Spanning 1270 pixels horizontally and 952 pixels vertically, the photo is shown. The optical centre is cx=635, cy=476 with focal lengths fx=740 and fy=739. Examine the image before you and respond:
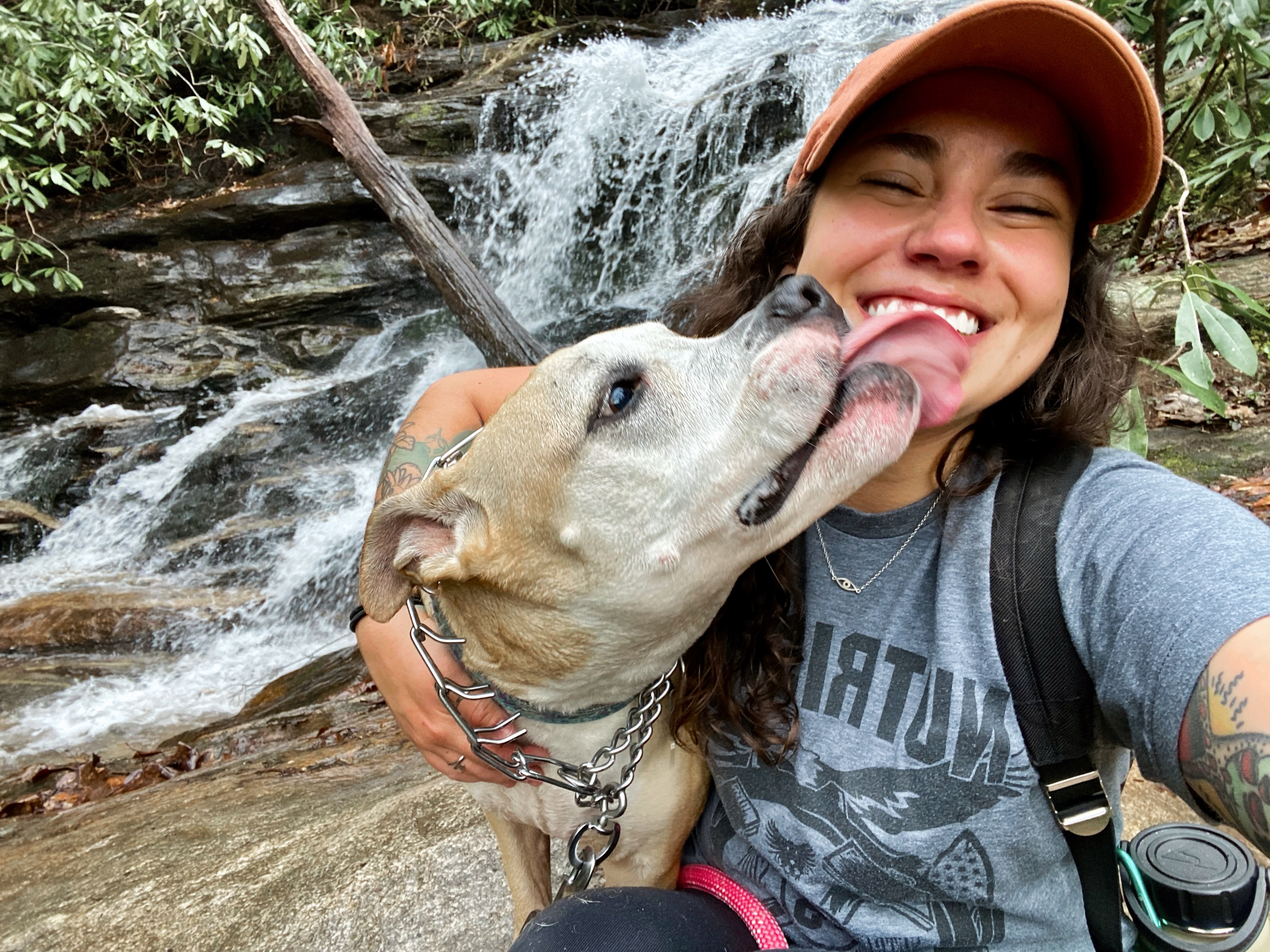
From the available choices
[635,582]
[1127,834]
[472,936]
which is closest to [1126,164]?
[635,582]

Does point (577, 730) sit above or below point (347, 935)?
above

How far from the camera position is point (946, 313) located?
153 centimetres

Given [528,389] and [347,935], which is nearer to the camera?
[528,389]

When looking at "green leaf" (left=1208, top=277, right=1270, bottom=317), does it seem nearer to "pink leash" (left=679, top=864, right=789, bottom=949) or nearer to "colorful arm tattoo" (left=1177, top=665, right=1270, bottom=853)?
"colorful arm tattoo" (left=1177, top=665, right=1270, bottom=853)

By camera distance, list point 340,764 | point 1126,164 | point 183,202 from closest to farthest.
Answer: point 1126,164, point 340,764, point 183,202

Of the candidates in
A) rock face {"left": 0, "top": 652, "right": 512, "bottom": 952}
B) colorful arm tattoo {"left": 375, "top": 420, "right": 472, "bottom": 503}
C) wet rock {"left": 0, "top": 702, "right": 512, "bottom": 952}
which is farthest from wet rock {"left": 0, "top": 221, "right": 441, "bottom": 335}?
colorful arm tattoo {"left": 375, "top": 420, "right": 472, "bottom": 503}

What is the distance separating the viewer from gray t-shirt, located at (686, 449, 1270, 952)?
118cm

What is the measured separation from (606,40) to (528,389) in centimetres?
1166

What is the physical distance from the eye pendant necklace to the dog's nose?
1.49 feet

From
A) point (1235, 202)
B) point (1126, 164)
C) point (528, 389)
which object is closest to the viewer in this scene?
point (1126, 164)

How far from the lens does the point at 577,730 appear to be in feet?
6.36

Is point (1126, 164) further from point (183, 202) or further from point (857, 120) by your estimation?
point (183, 202)

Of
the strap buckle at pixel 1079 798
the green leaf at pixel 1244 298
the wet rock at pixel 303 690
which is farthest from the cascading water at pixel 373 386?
the strap buckle at pixel 1079 798

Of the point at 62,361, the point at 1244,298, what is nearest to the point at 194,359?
the point at 62,361
